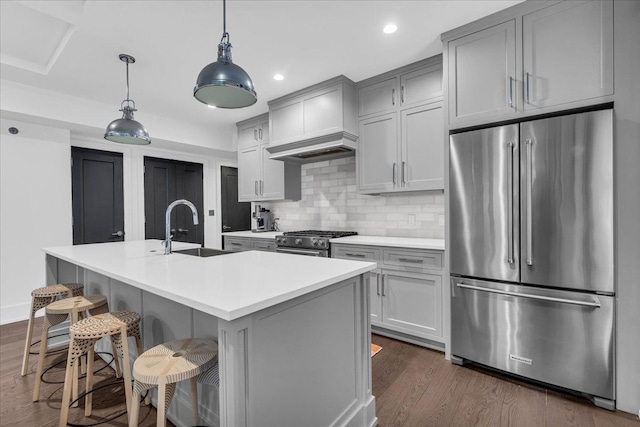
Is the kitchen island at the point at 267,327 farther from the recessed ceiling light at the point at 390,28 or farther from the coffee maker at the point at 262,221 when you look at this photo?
the coffee maker at the point at 262,221

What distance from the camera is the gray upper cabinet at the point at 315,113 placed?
3.22 metres

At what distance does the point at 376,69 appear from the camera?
304 centimetres

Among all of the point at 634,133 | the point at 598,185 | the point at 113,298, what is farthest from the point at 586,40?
the point at 113,298

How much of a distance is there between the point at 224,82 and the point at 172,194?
3.91 metres

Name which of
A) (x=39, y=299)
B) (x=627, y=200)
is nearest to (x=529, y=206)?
(x=627, y=200)

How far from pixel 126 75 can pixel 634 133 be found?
4.12 metres

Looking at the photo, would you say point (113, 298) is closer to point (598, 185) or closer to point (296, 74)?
point (296, 74)

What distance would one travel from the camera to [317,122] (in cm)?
342

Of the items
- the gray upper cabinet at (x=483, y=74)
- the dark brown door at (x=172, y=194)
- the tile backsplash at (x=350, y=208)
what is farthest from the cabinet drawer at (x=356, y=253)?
the dark brown door at (x=172, y=194)

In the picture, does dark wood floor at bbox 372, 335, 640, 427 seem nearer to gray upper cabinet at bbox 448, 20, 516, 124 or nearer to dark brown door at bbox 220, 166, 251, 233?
gray upper cabinet at bbox 448, 20, 516, 124

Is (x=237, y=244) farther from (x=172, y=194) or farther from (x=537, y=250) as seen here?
(x=537, y=250)

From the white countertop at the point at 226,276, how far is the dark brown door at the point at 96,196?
2.13 m

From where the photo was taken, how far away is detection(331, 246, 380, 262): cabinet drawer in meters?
Answer: 2.94

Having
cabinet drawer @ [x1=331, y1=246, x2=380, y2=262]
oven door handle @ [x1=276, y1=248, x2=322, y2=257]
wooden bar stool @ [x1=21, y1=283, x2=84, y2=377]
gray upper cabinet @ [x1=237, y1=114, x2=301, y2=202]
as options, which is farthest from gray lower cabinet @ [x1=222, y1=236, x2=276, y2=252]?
wooden bar stool @ [x1=21, y1=283, x2=84, y2=377]
